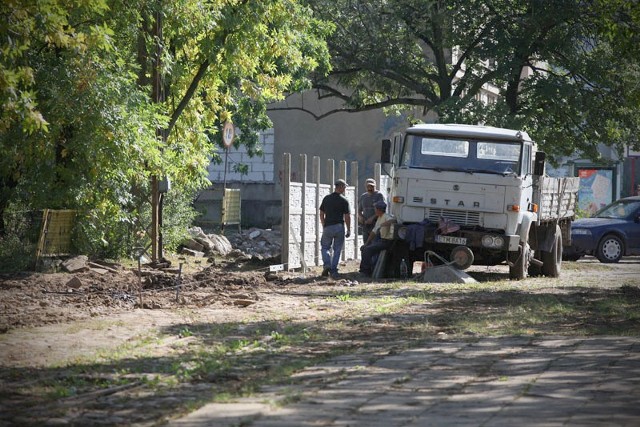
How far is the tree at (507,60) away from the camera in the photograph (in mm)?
33375

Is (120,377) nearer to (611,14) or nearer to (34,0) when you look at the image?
(34,0)

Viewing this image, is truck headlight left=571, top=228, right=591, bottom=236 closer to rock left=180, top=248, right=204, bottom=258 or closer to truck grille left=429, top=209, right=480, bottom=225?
rock left=180, top=248, right=204, bottom=258

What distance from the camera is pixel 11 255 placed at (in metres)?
20.5

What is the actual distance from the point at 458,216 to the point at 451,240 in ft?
2.18

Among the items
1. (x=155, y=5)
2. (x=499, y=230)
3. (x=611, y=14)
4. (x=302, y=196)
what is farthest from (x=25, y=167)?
(x=611, y=14)

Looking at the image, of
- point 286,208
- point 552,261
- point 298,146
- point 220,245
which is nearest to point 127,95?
point 286,208

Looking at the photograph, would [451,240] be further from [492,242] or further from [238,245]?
[238,245]

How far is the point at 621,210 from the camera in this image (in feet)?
105

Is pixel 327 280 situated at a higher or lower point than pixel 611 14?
lower

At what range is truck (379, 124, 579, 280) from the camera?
69.0 ft

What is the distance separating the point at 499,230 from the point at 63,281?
8136 mm

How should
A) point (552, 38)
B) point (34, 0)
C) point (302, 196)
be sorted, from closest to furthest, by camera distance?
point (34, 0), point (302, 196), point (552, 38)

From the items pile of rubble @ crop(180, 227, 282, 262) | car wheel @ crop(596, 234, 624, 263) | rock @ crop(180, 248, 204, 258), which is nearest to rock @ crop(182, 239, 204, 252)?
pile of rubble @ crop(180, 227, 282, 262)

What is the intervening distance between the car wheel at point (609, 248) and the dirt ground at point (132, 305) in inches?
296
